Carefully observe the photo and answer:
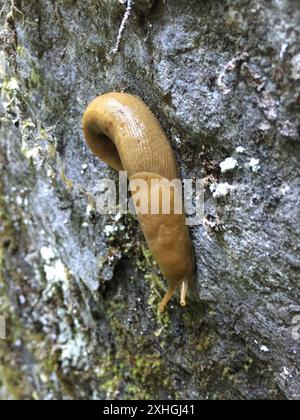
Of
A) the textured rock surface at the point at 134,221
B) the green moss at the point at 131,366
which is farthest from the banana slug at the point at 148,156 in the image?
the green moss at the point at 131,366

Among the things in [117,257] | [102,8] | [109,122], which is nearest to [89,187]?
[117,257]

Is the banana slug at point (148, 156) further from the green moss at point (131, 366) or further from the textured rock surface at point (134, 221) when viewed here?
the green moss at point (131, 366)

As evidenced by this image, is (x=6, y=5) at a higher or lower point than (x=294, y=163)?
higher

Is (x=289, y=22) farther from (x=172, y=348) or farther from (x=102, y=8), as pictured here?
(x=172, y=348)

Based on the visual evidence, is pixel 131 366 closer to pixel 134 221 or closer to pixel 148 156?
pixel 134 221

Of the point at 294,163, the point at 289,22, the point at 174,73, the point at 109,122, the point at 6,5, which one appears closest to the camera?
the point at 289,22
